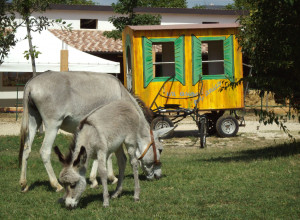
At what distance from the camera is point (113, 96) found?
325 inches

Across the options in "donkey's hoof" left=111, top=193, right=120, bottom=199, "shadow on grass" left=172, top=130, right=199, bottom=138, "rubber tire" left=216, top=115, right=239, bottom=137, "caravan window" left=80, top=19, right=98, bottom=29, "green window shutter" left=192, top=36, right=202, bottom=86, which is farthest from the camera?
"caravan window" left=80, top=19, right=98, bottom=29

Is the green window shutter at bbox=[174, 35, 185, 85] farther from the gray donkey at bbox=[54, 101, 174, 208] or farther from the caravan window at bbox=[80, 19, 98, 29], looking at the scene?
the caravan window at bbox=[80, 19, 98, 29]

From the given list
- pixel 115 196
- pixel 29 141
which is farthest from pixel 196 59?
pixel 115 196

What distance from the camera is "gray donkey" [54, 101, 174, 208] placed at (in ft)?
20.7

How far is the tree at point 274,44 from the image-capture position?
10031 millimetres

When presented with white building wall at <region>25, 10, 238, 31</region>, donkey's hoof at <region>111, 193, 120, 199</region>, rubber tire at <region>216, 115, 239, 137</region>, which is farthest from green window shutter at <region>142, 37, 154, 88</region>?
white building wall at <region>25, 10, 238, 31</region>

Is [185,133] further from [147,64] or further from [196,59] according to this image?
[147,64]

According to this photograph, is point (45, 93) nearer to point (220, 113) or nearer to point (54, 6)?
point (220, 113)

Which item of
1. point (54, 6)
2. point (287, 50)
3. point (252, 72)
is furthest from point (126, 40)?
Result: point (54, 6)

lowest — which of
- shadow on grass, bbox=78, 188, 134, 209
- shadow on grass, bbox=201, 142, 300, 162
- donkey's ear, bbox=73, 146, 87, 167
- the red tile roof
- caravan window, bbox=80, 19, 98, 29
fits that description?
shadow on grass, bbox=78, 188, 134, 209

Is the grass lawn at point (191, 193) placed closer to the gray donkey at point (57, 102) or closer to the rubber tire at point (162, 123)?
the gray donkey at point (57, 102)

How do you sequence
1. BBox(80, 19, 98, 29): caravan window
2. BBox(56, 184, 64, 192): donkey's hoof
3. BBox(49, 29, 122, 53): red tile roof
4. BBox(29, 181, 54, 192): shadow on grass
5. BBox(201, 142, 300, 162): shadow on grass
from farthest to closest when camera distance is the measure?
BBox(80, 19, 98, 29): caravan window → BBox(49, 29, 122, 53): red tile roof → BBox(201, 142, 300, 162): shadow on grass → BBox(29, 181, 54, 192): shadow on grass → BBox(56, 184, 64, 192): donkey's hoof

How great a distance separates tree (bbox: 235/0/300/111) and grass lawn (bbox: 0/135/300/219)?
5.14 ft

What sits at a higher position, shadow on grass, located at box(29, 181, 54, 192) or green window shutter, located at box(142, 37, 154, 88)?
green window shutter, located at box(142, 37, 154, 88)
